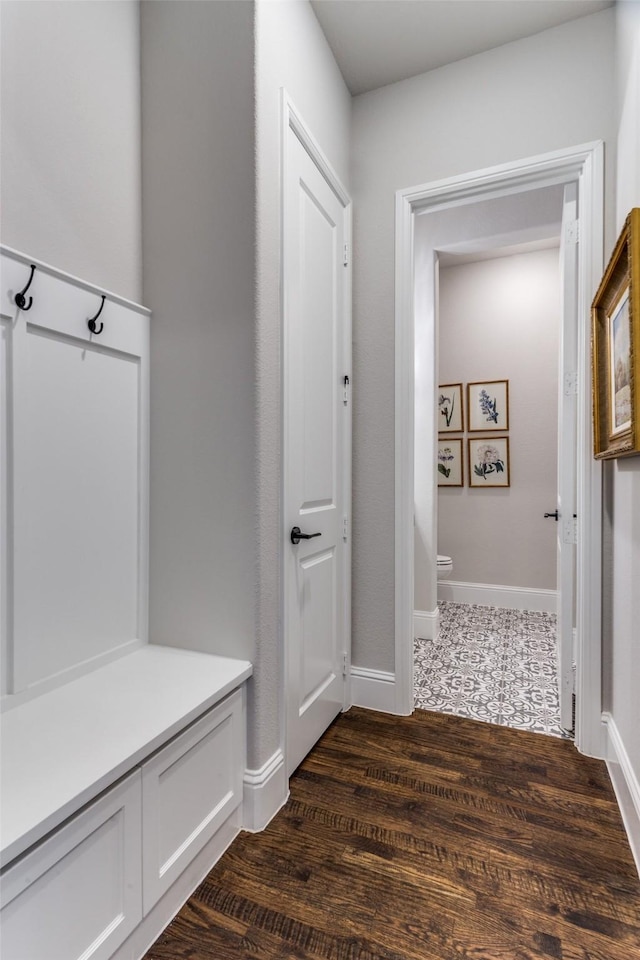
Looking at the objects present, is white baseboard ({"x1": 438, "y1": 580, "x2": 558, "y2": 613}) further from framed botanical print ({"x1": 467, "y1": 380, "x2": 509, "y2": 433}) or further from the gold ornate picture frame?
the gold ornate picture frame

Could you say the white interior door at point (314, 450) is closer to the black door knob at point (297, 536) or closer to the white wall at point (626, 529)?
the black door knob at point (297, 536)

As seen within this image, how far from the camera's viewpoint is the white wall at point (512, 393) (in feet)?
12.8

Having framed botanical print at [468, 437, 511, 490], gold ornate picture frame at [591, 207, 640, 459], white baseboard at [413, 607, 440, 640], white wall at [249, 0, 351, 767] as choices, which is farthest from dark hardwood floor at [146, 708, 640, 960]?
framed botanical print at [468, 437, 511, 490]

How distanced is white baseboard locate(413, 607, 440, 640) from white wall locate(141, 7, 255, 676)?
6.37 ft

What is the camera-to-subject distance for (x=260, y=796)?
1.48 metres

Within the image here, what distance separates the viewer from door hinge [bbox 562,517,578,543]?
202cm

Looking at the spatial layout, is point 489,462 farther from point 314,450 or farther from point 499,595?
point 314,450

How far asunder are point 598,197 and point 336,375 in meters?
1.19

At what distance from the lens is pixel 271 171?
1.57 meters

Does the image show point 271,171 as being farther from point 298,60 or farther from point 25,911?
point 25,911

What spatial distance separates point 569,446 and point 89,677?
192cm

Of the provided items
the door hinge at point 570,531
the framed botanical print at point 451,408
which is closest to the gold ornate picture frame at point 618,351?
the door hinge at point 570,531

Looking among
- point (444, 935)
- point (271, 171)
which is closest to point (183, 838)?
point (444, 935)

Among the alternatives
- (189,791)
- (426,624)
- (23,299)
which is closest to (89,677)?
(189,791)
